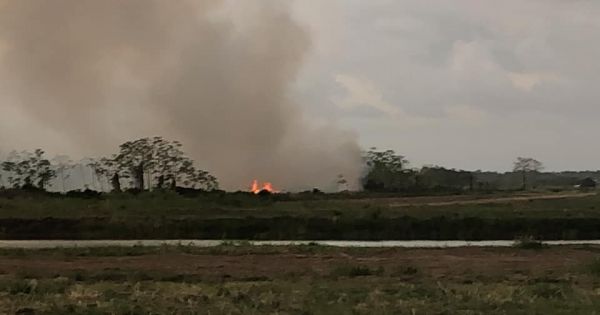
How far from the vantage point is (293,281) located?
70.3ft

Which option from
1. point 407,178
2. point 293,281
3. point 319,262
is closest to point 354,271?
point 293,281

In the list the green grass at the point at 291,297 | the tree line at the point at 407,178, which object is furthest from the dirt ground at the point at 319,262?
the tree line at the point at 407,178

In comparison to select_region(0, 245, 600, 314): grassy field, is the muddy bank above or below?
above

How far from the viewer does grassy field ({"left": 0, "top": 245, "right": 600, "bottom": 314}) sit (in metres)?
16.2

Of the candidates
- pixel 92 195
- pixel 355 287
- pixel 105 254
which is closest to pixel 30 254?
pixel 105 254

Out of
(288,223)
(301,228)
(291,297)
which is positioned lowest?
(291,297)

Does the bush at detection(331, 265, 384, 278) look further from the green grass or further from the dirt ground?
the green grass

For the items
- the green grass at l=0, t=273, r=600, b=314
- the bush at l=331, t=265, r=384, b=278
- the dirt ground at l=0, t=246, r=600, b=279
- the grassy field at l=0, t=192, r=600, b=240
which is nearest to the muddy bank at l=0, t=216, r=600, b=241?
the grassy field at l=0, t=192, r=600, b=240

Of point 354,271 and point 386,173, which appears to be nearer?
point 354,271

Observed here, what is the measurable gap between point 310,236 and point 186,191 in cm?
2256

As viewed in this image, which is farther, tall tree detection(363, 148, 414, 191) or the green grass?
tall tree detection(363, 148, 414, 191)

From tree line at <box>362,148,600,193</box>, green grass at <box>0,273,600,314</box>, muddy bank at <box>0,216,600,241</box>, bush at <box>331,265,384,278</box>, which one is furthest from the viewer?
tree line at <box>362,148,600,193</box>

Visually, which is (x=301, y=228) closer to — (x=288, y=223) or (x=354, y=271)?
(x=288, y=223)

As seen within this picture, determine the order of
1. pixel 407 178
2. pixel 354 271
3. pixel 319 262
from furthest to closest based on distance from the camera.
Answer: pixel 407 178
pixel 319 262
pixel 354 271
